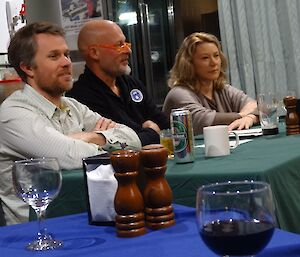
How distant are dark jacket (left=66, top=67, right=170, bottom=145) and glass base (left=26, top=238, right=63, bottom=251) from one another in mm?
1701

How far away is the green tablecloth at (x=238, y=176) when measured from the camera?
154 centimetres

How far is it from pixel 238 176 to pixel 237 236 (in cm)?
77

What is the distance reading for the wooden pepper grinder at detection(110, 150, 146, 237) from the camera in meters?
1.09

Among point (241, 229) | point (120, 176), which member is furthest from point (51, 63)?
point (241, 229)

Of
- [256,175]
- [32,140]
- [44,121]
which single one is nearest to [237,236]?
[256,175]

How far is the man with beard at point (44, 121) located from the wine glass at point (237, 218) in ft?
3.85

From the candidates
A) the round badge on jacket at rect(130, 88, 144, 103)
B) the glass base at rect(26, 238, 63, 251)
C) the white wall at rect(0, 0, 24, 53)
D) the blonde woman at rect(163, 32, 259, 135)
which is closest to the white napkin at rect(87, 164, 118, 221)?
the glass base at rect(26, 238, 63, 251)

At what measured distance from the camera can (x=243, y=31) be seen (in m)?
4.39

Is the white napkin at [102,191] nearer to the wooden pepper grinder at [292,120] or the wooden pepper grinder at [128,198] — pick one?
the wooden pepper grinder at [128,198]

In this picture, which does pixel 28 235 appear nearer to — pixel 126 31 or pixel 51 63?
pixel 51 63

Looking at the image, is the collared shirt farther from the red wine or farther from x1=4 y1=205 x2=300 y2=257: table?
the red wine

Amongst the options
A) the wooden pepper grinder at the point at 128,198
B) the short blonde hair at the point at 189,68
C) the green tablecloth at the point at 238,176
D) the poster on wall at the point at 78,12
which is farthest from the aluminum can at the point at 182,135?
the poster on wall at the point at 78,12

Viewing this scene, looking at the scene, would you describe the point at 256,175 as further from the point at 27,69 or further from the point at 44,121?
the point at 27,69

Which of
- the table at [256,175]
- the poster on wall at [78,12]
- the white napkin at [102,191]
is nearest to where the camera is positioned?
the white napkin at [102,191]
